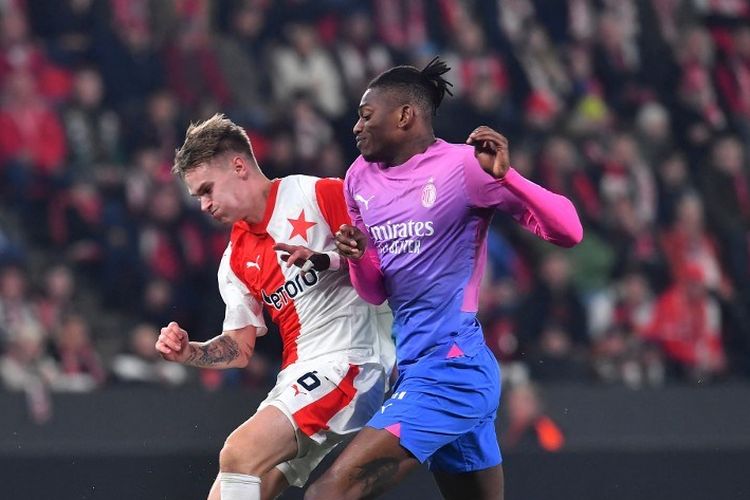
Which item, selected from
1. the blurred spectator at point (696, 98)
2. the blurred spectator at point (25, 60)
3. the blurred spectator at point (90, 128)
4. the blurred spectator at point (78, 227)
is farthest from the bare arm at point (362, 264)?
the blurred spectator at point (696, 98)

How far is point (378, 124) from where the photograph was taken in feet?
19.1

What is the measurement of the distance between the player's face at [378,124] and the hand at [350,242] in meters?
0.48

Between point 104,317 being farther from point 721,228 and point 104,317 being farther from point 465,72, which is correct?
point 721,228

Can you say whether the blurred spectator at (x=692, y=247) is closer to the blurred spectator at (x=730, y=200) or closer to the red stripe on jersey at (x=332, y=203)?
the blurred spectator at (x=730, y=200)

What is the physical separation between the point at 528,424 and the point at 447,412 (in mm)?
3168

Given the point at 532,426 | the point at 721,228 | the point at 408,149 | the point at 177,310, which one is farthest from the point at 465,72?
the point at 408,149

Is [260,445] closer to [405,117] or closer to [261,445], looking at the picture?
[261,445]

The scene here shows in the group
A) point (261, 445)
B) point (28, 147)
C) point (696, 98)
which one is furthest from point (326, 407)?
point (696, 98)

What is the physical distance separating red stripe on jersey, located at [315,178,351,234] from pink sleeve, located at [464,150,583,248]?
2.37 ft

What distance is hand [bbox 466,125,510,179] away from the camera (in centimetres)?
529

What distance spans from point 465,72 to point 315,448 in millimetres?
7458

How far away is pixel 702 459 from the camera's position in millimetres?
8438

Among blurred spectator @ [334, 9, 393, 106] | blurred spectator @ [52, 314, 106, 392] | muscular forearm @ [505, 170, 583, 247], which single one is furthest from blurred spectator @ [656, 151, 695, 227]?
muscular forearm @ [505, 170, 583, 247]

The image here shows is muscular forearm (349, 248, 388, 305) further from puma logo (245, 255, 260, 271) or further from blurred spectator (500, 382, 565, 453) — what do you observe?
blurred spectator (500, 382, 565, 453)
